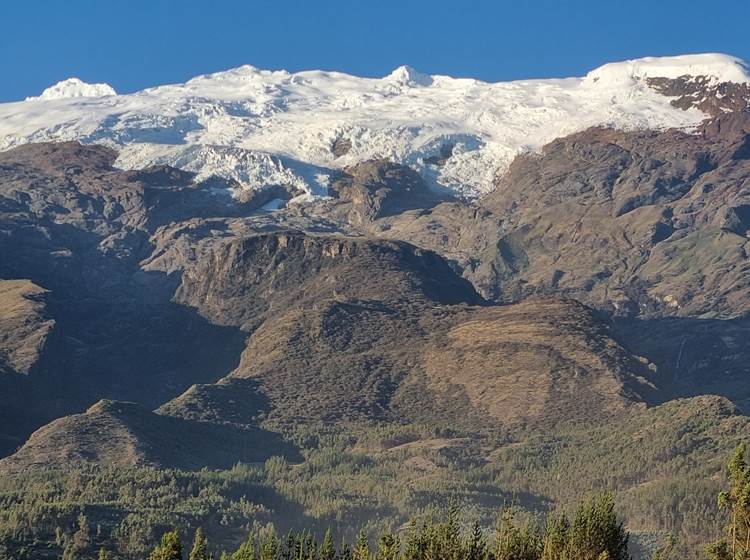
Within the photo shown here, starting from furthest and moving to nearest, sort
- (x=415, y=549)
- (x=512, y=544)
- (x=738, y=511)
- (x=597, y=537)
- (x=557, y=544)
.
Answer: (x=415, y=549) → (x=512, y=544) → (x=557, y=544) → (x=597, y=537) → (x=738, y=511)

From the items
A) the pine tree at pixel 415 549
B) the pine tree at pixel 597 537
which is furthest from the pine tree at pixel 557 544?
the pine tree at pixel 415 549

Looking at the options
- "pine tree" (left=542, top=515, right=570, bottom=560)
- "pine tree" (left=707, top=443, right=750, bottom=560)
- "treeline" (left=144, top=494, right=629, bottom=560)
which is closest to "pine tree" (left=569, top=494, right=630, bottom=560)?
"treeline" (left=144, top=494, right=629, bottom=560)

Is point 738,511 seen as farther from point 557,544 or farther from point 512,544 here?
point 512,544

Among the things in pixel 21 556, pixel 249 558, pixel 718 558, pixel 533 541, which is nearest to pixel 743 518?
pixel 718 558

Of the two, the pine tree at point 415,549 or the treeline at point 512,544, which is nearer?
the treeline at point 512,544

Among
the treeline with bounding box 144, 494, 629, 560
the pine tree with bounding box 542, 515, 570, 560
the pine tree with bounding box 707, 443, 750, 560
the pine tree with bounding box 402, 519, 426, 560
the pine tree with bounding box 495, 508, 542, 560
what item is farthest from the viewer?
the pine tree with bounding box 402, 519, 426, 560

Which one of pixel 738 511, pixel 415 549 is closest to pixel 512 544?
pixel 415 549

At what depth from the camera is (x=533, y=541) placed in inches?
5261

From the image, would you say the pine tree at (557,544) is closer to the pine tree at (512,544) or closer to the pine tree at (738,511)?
the pine tree at (512,544)

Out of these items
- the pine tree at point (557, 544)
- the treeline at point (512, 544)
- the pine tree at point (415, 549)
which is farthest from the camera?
the pine tree at point (415, 549)

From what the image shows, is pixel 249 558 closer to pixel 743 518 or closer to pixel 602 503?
pixel 602 503

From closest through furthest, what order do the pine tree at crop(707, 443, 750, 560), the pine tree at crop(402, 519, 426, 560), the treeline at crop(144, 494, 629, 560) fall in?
the pine tree at crop(707, 443, 750, 560), the treeline at crop(144, 494, 629, 560), the pine tree at crop(402, 519, 426, 560)

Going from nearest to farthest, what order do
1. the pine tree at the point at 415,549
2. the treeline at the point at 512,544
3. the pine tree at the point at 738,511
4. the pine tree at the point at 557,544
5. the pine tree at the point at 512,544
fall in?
the pine tree at the point at 738,511 < the treeline at the point at 512,544 < the pine tree at the point at 557,544 < the pine tree at the point at 512,544 < the pine tree at the point at 415,549

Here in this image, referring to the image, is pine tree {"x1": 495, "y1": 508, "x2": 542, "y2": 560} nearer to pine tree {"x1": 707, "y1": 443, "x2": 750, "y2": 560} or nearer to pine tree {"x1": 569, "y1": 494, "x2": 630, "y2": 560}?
pine tree {"x1": 569, "y1": 494, "x2": 630, "y2": 560}
